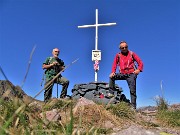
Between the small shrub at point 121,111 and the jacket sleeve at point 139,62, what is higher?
the jacket sleeve at point 139,62

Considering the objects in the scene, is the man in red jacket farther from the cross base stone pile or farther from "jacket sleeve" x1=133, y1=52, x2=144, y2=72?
the cross base stone pile

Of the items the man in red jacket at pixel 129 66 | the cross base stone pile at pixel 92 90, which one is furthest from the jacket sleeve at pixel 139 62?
the cross base stone pile at pixel 92 90

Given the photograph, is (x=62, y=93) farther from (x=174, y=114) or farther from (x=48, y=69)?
(x=174, y=114)

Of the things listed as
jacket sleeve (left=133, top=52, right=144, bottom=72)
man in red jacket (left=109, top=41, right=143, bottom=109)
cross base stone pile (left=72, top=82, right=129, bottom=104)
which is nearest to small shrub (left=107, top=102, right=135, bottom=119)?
man in red jacket (left=109, top=41, right=143, bottom=109)

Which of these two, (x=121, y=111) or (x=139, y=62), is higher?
(x=139, y=62)

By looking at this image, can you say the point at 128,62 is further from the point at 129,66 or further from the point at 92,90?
the point at 92,90

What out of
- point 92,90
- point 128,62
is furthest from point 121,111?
point 92,90

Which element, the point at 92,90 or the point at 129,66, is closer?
the point at 129,66

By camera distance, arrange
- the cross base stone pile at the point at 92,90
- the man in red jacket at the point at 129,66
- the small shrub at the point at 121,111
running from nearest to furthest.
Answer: the small shrub at the point at 121,111 < the man in red jacket at the point at 129,66 < the cross base stone pile at the point at 92,90

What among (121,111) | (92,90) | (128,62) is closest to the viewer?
(121,111)

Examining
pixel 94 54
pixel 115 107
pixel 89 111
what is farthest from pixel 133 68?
A: pixel 94 54

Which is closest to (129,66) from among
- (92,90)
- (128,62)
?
(128,62)

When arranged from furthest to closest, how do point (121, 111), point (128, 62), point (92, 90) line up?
point (92, 90) → point (128, 62) → point (121, 111)

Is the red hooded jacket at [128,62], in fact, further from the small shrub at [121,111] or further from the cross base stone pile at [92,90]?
the cross base stone pile at [92,90]
